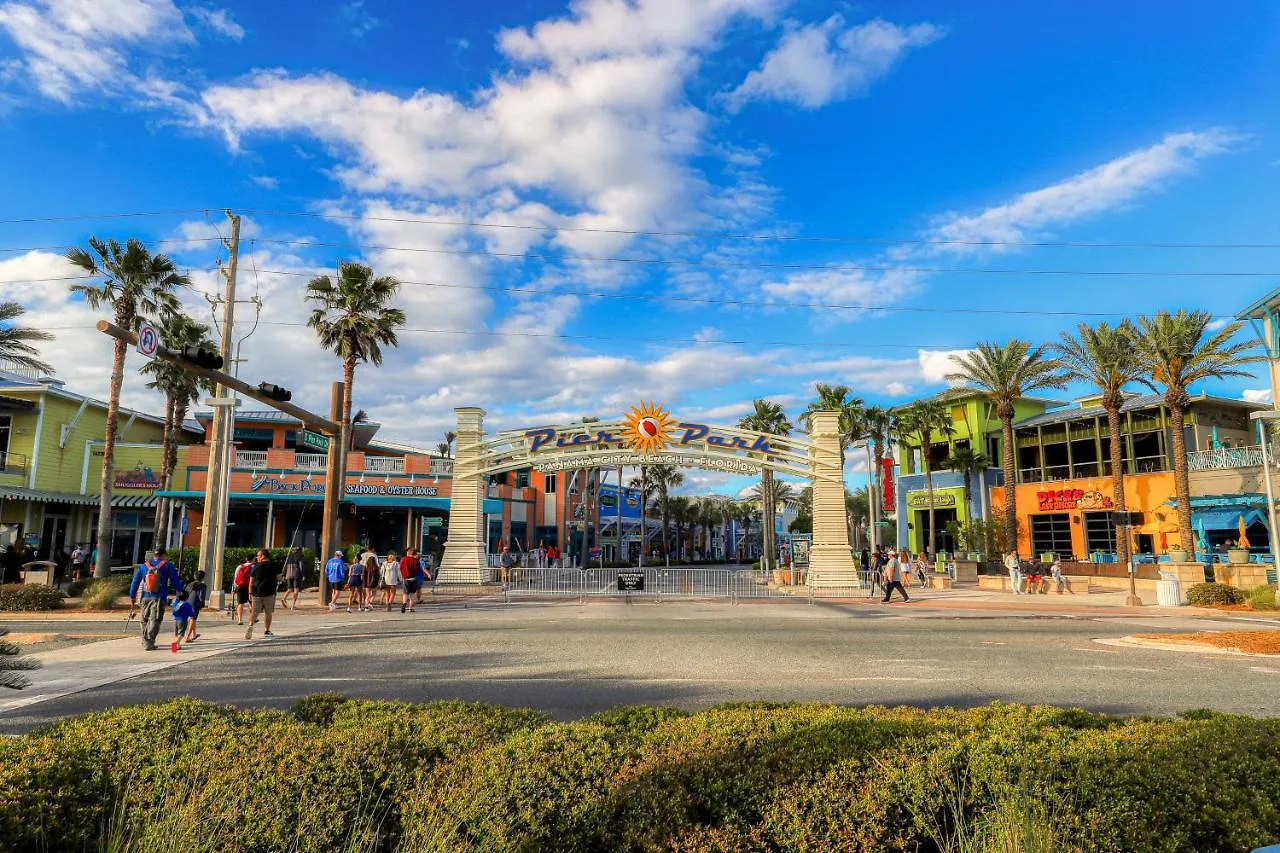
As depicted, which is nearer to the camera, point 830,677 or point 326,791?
point 326,791

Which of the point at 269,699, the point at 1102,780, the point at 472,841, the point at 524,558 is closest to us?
the point at 472,841

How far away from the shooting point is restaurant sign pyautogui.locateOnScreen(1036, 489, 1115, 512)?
42.8m

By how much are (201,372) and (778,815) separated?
13515 mm

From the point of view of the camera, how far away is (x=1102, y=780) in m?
4.12

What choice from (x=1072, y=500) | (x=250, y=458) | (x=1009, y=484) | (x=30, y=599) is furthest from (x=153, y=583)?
(x=1072, y=500)

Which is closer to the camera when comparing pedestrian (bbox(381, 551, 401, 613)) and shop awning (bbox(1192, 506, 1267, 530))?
pedestrian (bbox(381, 551, 401, 613))

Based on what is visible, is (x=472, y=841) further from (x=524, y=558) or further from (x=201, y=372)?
(x=524, y=558)

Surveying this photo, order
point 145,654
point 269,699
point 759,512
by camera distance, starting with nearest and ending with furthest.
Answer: point 269,699, point 145,654, point 759,512

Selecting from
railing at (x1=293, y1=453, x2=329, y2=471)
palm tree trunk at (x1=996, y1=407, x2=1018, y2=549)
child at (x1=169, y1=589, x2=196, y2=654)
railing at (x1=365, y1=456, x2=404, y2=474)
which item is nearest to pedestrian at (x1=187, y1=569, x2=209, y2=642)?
child at (x1=169, y1=589, x2=196, y2=654)

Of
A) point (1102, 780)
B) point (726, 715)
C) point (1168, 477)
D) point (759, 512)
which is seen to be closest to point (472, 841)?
point (726, 715)

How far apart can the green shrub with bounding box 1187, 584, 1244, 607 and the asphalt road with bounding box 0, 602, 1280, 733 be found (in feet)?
21.2

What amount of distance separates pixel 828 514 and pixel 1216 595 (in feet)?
41.7

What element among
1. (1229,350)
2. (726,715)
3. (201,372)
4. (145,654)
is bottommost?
(145,654)

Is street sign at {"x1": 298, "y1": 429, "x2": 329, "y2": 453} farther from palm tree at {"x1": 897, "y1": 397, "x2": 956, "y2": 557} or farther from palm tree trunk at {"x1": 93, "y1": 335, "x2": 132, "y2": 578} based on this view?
palm tree at {"x1": 897, "y1": 397, "x2": 956, "y2": 557}
